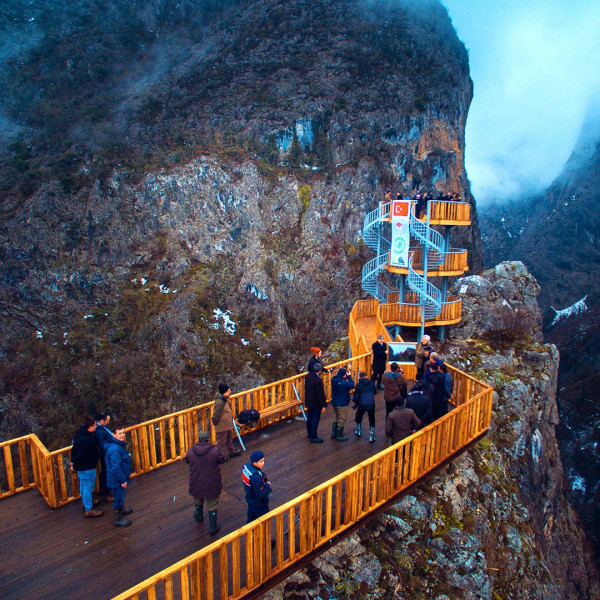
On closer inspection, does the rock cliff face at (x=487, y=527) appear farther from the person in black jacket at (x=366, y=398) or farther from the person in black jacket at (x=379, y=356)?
the person in black jacket at (x=379, y=356)

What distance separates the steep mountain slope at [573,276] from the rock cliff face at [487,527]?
21165mm

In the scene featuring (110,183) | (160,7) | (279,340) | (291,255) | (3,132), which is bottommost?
(279,340)

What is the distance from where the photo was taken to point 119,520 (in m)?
6.15

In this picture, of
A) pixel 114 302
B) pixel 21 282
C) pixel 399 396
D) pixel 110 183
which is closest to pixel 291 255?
pixel 114 302

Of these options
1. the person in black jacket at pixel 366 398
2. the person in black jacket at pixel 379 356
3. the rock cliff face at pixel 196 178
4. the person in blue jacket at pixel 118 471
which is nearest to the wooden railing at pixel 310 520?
the person in black jacket at pixel 366 398

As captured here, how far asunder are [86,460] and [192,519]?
6.03 ft

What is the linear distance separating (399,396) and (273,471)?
2925 mm

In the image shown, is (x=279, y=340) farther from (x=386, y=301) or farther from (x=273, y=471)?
(x=273, y=471)

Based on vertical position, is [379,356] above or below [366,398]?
above

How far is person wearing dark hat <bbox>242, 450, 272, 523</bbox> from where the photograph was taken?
5.36m

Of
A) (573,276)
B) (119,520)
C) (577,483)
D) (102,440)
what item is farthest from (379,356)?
(573,276)

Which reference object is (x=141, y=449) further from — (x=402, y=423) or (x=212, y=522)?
(x=402, y=423)

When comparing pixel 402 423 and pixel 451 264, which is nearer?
pixel 402 423

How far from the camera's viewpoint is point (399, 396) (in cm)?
843
